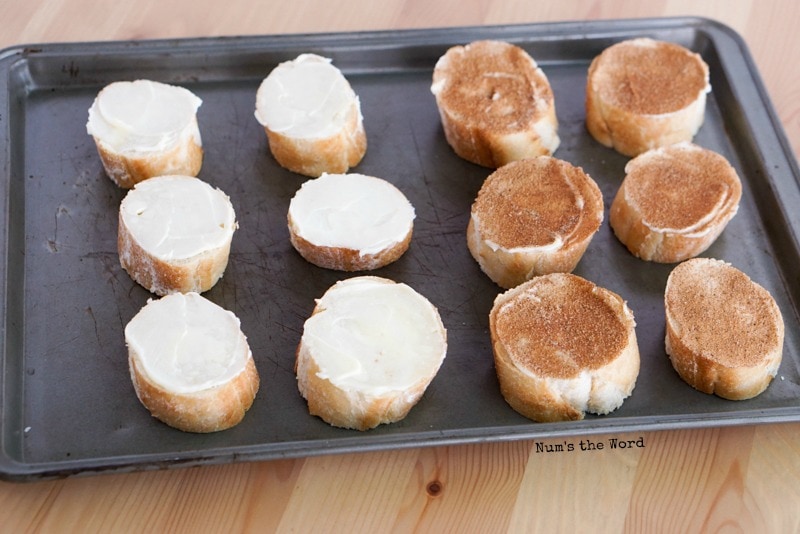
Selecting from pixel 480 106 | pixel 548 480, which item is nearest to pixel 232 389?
pixel 548 480

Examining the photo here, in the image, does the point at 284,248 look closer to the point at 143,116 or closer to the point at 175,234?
the point at 175,234

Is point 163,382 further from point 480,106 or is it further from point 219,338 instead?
point 480,106

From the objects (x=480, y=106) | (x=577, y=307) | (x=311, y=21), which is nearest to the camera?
(x=577, y=307)

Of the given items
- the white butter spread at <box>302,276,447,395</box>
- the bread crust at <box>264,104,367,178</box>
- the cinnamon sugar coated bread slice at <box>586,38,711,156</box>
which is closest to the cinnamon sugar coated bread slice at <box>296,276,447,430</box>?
the white butter spread at <box>302,276,447,395</box>

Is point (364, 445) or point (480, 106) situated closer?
point (364, 445)

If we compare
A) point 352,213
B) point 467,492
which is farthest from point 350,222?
point 467,492
